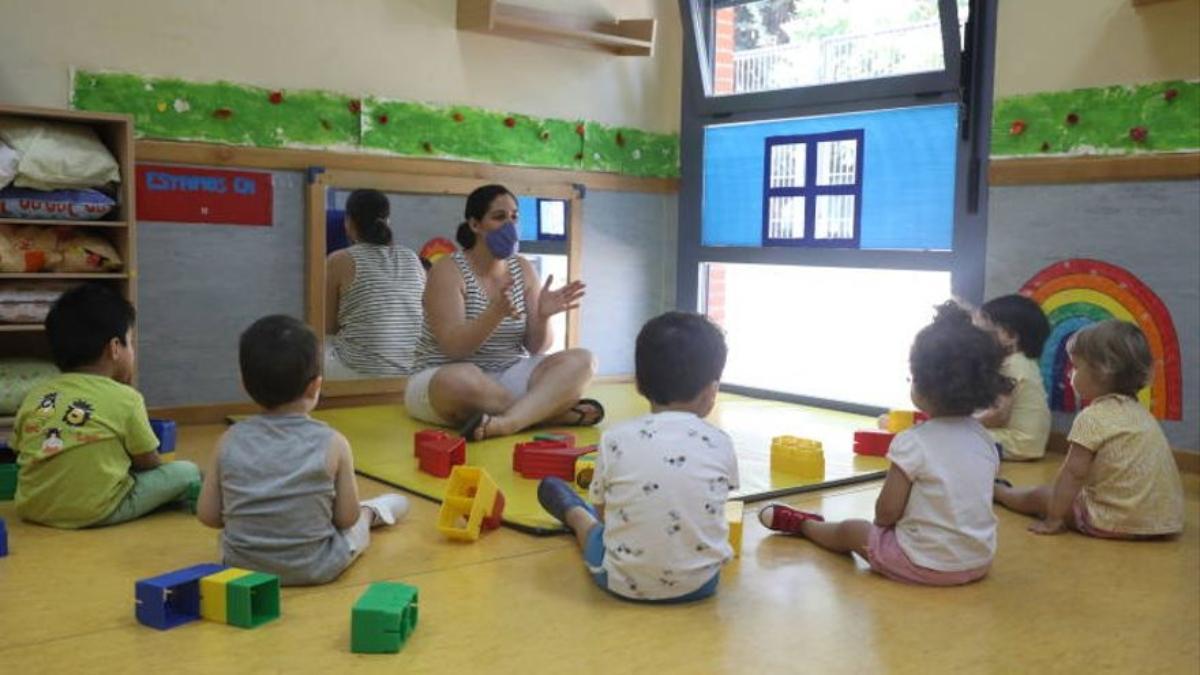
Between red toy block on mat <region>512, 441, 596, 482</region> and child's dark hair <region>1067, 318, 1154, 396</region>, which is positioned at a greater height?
child's dark hair <region>1067, 318, 1154, 396</region>

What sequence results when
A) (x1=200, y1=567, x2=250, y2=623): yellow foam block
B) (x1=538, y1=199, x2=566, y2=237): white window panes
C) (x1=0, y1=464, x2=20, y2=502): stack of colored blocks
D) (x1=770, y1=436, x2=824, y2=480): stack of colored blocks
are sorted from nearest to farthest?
1. (x1=200, y1=567, x2=250, y2=623): yellow foam block
2. (x1=0, y1=464, x2=20, y2=502): stack of colored blocks
3. (x1=770, y1=436, x2=824, y2=480): stack of colored blocks
4. (x1=538, y1=199, x2=566, y2=237): white window panes

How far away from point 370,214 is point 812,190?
186 cm

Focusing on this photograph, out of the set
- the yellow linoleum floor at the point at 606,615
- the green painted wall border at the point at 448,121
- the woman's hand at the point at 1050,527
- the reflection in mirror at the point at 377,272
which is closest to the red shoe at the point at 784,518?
the yellow linoleum floor at the point at 606,615

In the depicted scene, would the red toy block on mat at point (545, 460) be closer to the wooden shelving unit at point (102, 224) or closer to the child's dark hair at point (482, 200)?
the child's dark hair at point (482, 200)

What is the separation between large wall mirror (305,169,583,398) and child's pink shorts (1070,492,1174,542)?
2.37 m

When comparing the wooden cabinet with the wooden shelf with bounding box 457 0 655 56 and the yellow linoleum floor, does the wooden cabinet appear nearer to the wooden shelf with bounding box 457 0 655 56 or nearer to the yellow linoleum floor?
the yellow linoleum floor

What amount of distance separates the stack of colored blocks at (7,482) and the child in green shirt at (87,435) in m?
0.32

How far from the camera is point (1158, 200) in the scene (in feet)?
12.2

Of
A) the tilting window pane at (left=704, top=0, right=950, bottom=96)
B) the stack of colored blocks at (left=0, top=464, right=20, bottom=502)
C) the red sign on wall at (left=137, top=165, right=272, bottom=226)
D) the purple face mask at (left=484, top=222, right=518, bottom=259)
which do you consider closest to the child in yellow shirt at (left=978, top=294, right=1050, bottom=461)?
the tilting window pane at (left=704, top=0, right=950, bottom=96)

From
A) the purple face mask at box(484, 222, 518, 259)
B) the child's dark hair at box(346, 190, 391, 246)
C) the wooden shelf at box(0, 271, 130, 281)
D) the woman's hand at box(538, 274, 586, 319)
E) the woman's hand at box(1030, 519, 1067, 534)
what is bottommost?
the woman's hand at box(1030, 519, 1067, 534)

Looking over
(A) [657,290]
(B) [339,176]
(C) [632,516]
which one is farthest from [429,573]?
(A) [657,290]

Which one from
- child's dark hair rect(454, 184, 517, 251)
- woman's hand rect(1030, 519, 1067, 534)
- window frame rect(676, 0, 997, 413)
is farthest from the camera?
window frame rect(676, 0, 997, 413)

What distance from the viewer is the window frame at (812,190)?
4684 millimetres

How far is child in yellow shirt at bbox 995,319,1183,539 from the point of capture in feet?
8.86
